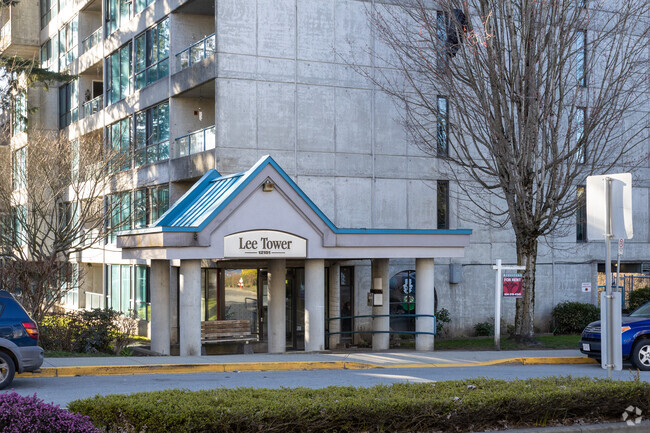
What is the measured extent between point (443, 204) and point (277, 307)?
9084 mm

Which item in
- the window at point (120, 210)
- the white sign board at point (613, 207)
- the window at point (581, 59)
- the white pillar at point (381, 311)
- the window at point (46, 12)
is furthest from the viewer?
the window at point (46, 12)

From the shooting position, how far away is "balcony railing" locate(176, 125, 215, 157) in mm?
26419

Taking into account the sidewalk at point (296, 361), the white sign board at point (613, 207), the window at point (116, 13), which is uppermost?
the window at point (116, 13)

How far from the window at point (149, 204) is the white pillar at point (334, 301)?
6911mm

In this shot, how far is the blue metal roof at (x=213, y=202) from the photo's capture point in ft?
65.8

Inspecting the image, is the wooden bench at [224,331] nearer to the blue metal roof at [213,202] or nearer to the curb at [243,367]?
the blue metal roof at [213,202]

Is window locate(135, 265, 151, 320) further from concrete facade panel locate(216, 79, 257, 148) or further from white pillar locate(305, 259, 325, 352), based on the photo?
white pillar locate(305, 259, 325, 352)

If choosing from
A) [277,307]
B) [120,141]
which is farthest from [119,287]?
[277,307]

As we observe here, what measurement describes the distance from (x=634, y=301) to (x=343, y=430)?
23341 millimetres

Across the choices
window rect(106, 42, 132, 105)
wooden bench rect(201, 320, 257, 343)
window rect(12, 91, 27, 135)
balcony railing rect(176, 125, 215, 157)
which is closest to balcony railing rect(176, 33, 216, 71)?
balcony railing rect(176, 125, 215, 157)

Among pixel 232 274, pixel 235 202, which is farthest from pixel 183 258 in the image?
pixel 232 274

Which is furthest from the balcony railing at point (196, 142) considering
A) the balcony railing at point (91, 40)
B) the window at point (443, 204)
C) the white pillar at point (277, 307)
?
the balcony railing at point (91, 40)

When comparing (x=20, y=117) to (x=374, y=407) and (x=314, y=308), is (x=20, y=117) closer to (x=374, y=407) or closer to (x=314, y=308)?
(x=314, y=308)

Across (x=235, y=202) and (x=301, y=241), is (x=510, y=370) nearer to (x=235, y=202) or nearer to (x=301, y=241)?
(x=301, y=241)
